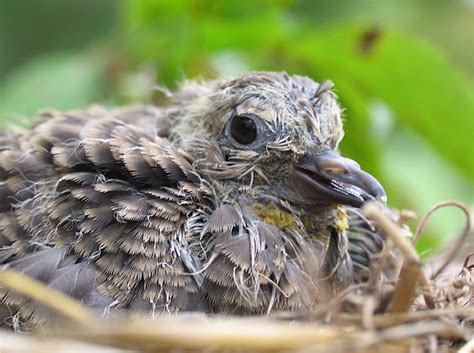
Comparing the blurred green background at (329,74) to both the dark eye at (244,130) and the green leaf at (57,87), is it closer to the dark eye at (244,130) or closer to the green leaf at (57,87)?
the green leaf at (57,87)

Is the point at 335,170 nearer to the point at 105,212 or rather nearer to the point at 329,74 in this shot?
the point at 105,212

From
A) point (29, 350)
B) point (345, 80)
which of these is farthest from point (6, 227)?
point (345, 80)

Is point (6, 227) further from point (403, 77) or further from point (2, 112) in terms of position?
point (403, 77)

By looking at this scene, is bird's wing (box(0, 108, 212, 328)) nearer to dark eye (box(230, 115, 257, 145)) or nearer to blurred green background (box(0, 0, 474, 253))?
dark eye (box(230, 115, 257, 145))

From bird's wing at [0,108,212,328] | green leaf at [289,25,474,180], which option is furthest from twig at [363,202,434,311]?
green leaf at [289,25,474,180]

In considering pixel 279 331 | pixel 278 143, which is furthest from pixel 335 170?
pixel 279 331

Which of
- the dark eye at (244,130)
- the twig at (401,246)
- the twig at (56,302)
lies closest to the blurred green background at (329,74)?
the dark eye at (244,130)
